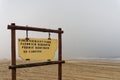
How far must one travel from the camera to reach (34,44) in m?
3.00

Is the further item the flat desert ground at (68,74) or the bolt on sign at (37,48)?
the flat desert ground at (68,74)

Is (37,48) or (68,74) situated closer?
(37,48)

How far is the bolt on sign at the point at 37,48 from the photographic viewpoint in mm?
2920

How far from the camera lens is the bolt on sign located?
2.92 meters

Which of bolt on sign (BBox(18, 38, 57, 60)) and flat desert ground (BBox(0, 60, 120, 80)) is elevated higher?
bolt on sign (BBox(18, 38, 57, 60))

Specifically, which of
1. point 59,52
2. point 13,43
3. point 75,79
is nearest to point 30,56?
point 13,43

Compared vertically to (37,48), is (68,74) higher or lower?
lower

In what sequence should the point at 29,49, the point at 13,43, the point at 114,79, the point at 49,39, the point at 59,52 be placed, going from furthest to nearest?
1. the point at 114,79
2. the point at 59,52
3. the point at 49,39
4. the point at 29,49
5. the point at 13,43

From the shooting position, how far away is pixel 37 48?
3047mm

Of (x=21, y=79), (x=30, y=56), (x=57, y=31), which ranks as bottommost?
(x=21, y=79)

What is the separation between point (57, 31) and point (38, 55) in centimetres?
46

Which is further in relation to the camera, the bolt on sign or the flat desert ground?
the flat desert ground

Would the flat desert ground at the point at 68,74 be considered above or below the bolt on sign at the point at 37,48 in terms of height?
below

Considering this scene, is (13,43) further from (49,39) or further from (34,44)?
(49,39)
